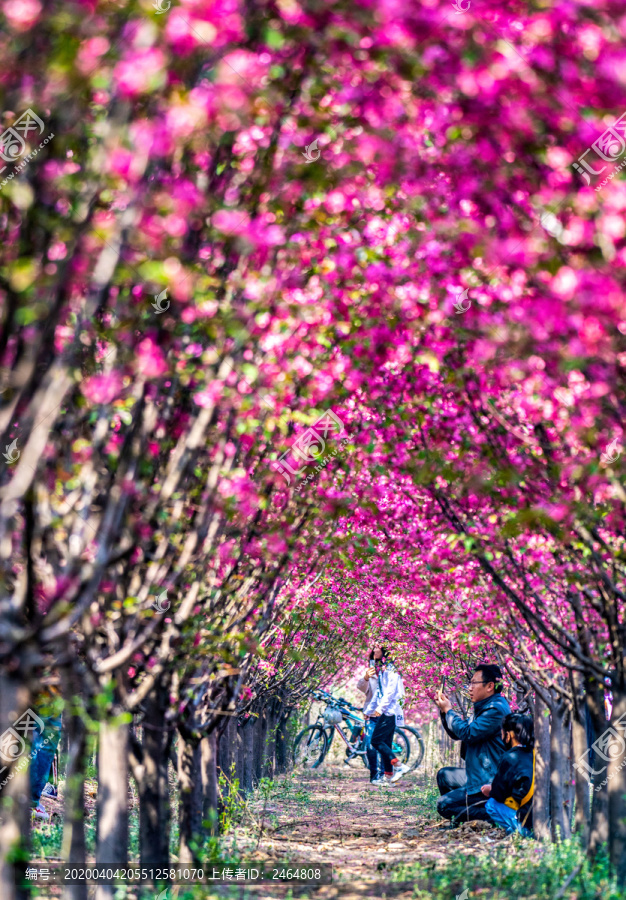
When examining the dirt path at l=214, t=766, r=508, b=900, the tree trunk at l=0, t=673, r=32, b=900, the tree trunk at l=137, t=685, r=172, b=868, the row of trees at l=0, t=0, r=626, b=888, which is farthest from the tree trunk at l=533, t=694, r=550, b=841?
the tree trunk at l=0, t=673, r=32, b=900

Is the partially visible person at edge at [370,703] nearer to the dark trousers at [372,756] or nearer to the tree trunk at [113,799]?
the dark trousers at [372,756]

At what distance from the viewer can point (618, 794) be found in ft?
27.0

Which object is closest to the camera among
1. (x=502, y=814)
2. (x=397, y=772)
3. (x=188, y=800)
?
(x=188, y=800)

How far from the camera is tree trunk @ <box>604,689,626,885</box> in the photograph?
8047 millimetres

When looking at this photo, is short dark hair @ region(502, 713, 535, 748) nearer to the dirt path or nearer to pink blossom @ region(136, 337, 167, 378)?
the dirt path

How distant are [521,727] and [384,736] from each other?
8.08m

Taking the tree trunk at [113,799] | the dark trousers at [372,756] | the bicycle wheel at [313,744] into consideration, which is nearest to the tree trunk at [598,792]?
the tree trunk at [113,799]

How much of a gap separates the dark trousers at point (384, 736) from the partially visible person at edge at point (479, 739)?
22.0ft

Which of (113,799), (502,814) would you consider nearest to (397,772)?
(502,814)

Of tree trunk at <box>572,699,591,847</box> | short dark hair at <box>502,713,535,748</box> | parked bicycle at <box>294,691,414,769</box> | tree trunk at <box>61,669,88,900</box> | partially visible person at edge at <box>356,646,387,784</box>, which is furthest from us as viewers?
parked bicycle at <box>294,691,414,769</box>

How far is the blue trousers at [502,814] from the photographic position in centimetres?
1423

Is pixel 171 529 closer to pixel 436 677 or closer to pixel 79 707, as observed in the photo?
pixel 79 707

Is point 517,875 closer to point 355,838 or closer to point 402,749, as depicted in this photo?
point 355,838

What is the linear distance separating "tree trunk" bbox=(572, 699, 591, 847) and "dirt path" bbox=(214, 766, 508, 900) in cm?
116
